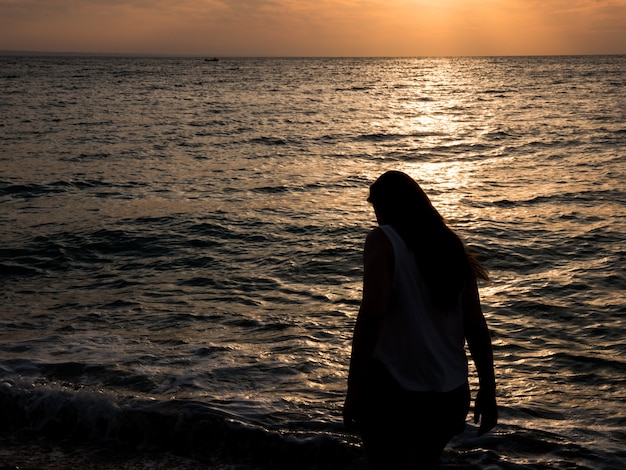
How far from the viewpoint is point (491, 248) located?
13.6 m

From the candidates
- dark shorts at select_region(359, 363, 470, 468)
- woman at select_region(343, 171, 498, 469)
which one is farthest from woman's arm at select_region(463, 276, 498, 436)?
dark shorts at select_region(359, 363, 470, 468)

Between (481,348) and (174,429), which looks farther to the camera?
(174,429)

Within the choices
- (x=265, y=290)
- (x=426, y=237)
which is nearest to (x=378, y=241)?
(x=426, y=237)

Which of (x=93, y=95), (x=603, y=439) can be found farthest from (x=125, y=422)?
(x=93, y=95)

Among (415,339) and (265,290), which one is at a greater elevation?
(415,339)

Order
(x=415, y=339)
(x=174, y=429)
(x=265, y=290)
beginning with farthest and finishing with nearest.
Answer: (x=265, y=290) → (x=174, y=429) → (x=415, y=339)

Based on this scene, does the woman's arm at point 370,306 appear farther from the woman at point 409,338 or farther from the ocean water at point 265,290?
the ocean water at point 265,290

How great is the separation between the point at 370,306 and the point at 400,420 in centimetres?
59

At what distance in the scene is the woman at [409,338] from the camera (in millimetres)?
3314

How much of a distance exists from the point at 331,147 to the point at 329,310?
2075 centimetres

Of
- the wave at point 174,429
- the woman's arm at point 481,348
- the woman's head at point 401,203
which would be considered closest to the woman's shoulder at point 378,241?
the woman's head at point 401,203

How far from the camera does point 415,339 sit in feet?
11.2

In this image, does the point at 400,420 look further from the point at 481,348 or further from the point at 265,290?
the point at 265,290

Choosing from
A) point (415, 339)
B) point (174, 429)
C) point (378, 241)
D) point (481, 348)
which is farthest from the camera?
point (174, 429)
